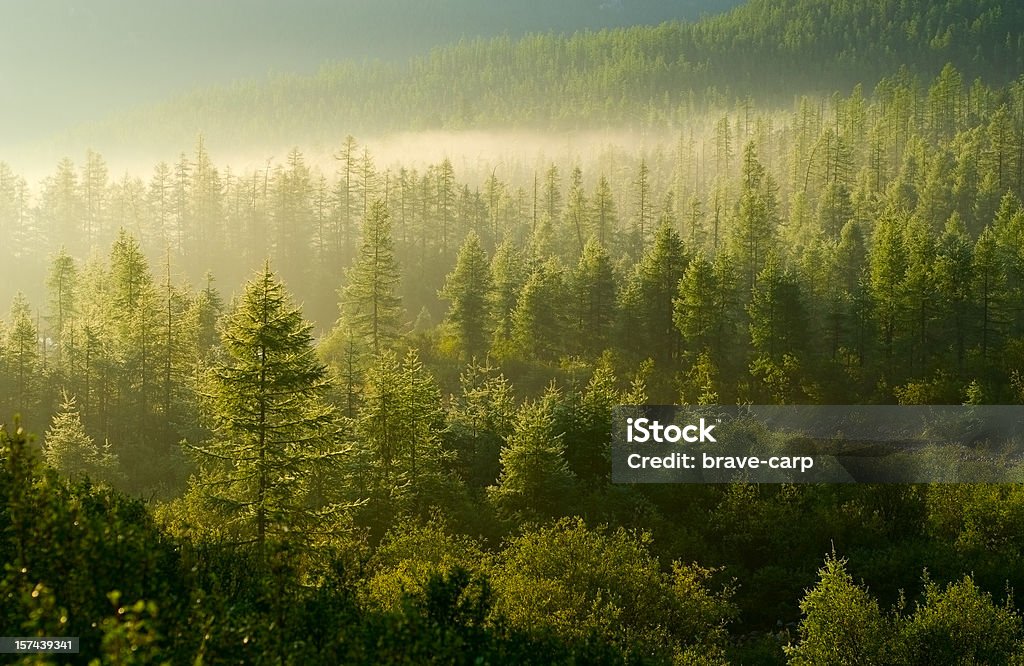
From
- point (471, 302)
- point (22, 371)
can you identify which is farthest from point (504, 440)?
point (22, 371)

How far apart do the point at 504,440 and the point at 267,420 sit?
19.8 metres

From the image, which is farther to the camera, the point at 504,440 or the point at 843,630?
the point at 504,440

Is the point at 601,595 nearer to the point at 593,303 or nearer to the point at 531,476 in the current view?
the point at 531,476

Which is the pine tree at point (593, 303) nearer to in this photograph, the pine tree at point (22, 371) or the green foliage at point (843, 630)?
the green foliage at point (843, 630)

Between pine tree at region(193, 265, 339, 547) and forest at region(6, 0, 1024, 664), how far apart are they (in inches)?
4.2

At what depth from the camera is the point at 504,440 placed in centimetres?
4362

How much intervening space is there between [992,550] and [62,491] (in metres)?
40.5

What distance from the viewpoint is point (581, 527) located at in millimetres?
31547

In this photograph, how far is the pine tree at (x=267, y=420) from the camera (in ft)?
79.8

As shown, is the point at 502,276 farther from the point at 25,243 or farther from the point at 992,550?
the point at 25,243

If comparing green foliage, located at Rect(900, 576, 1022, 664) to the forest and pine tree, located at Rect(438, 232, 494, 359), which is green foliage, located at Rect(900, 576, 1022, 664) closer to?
the forest

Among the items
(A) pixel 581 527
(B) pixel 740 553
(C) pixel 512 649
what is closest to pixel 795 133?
(B) pixel 740 553

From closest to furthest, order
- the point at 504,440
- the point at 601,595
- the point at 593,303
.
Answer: the point at 601,595 → the point at 504,440 → the point at 593,303

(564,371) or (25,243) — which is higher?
(25,243)
